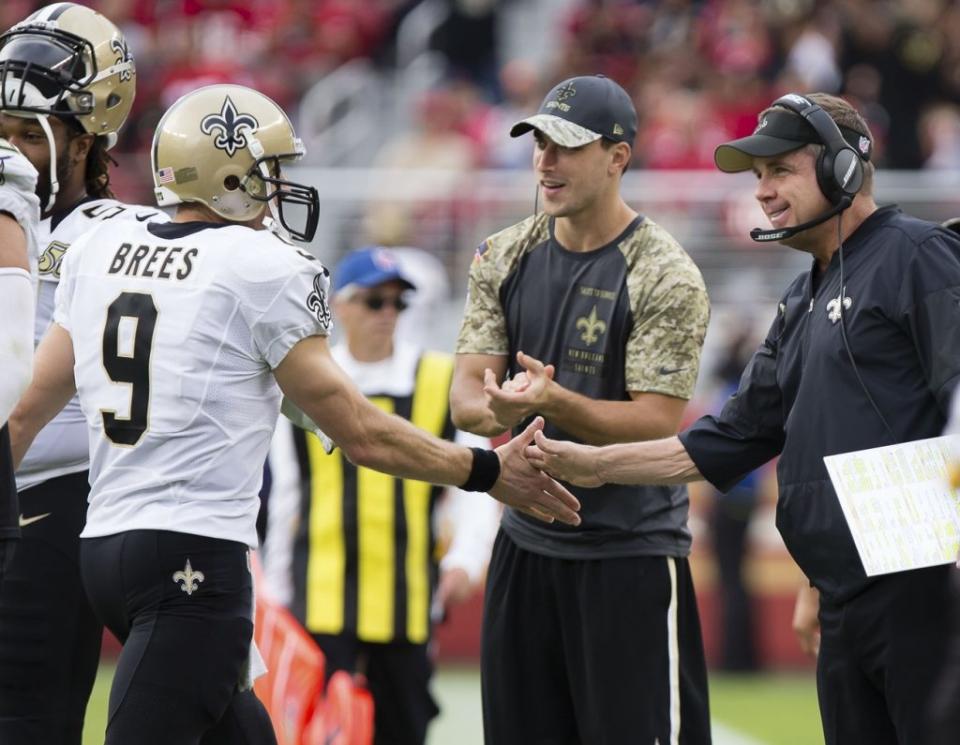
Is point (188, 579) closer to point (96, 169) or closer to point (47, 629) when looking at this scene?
point (47, 629)

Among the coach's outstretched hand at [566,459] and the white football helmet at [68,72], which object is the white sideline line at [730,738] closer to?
the coach's outstretched hand at [566,459]

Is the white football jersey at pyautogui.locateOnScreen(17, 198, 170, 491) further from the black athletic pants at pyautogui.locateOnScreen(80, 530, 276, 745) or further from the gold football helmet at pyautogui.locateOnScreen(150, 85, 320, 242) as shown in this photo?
the black athletic pants at pyautogui.locateOnScreen(80, 530, 276, 745)

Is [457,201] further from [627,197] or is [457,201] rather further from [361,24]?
[361,24]

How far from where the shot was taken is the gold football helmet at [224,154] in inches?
167

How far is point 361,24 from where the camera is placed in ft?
53.9

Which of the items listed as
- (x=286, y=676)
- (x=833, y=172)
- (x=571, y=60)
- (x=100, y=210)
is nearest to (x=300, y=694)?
(x=286, y=676)

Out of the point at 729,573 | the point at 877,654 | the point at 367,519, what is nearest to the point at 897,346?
the point at 877,654

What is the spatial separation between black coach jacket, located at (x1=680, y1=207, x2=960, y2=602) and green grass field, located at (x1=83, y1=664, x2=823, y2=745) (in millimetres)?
4628

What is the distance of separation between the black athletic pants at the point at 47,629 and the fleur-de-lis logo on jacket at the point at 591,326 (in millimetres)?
1550

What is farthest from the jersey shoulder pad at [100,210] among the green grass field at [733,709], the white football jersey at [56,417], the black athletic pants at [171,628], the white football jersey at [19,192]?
the green grass field at [733,709]

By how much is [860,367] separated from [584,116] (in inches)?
53.2

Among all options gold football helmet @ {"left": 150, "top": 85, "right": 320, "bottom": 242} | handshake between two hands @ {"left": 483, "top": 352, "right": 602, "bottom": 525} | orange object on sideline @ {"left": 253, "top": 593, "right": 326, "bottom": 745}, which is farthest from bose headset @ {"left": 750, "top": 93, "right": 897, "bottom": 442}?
orange object on sideline @ {"left": 253, "top": 593, "right": 326, "bottom": 745}

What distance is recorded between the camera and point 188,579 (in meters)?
4.00

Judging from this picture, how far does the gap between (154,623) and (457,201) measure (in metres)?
9.05
